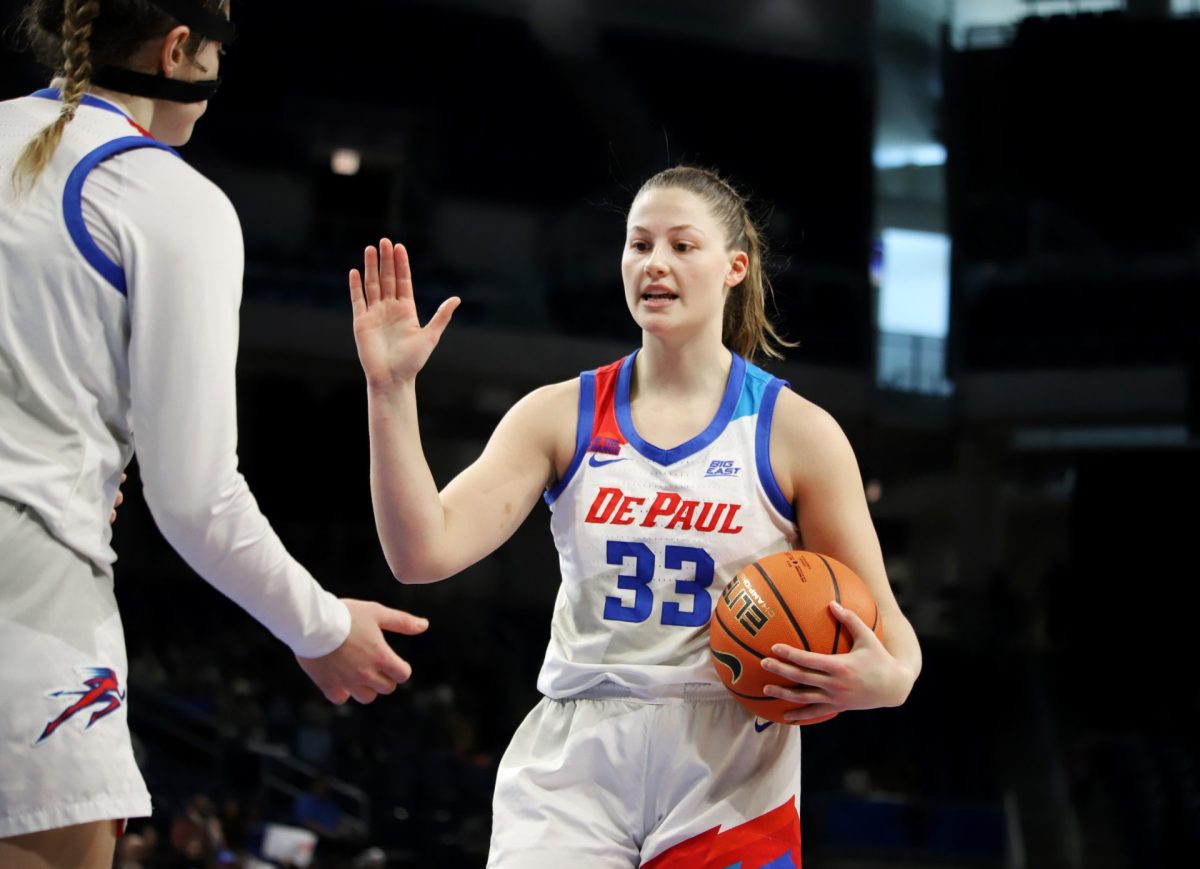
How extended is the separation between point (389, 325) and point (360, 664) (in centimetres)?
80

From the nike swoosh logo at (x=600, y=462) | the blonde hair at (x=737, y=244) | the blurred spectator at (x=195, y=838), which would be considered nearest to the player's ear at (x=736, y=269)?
the blonde hair at (x=737, y=244)

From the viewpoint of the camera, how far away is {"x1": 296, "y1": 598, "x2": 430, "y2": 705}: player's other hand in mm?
2027

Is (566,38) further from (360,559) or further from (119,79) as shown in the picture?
(119,79)

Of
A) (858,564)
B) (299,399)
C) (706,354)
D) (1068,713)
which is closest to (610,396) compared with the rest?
(706,354)

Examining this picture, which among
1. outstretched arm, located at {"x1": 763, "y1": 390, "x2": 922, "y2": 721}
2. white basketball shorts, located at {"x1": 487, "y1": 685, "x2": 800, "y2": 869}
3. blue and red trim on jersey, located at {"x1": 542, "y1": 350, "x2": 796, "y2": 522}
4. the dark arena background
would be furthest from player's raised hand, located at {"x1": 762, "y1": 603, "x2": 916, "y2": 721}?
the dark arena background

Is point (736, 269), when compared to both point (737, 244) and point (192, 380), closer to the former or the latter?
point (737, 244)

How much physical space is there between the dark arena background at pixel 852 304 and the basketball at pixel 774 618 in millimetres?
8893

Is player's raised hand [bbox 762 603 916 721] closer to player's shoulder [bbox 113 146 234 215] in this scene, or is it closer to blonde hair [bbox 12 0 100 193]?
player's shoulder [bbox 113 146 234 215]

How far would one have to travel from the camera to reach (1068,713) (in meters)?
12.1

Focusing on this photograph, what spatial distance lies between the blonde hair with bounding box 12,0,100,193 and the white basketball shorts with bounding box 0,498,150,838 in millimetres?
501

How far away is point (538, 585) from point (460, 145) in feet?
14.3

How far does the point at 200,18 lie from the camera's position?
201 cm

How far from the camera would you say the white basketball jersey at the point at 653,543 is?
2693 mm

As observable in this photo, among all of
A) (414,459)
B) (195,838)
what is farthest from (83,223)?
(195,838)
